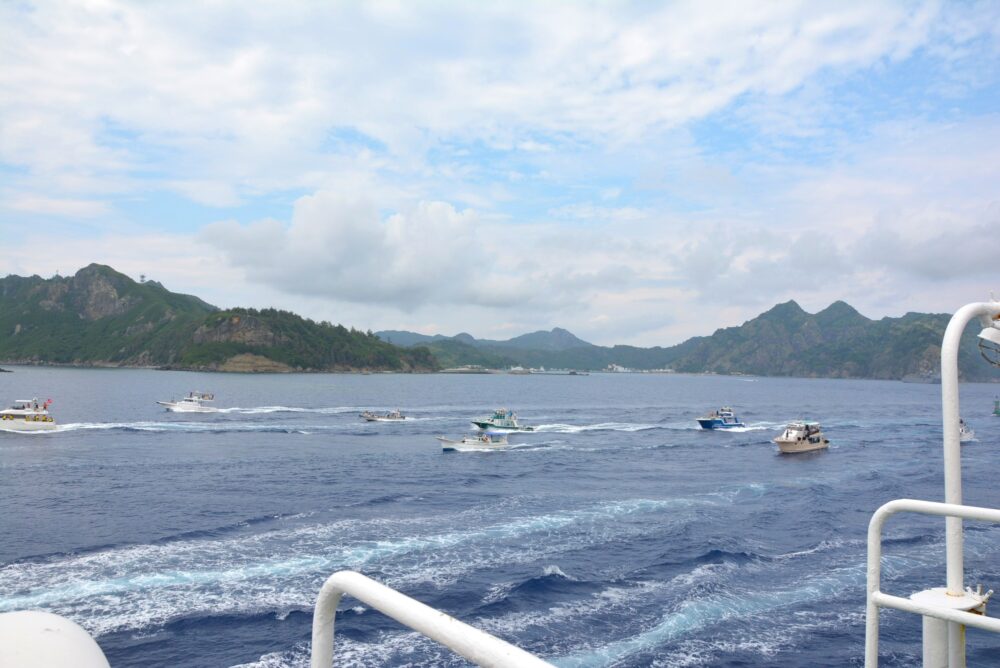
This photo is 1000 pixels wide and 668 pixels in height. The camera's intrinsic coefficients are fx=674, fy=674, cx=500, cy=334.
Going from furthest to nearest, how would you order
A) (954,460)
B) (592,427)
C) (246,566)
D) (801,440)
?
(592,427), (801,440), (246,566), (954,460)

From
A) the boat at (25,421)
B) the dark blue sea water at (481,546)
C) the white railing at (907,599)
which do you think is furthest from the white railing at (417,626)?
the boat at (25,421)

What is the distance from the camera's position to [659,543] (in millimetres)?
31953

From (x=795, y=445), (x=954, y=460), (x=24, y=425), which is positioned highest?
(x=954, y=460)

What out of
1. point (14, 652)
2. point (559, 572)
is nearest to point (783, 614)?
point (559, 572)

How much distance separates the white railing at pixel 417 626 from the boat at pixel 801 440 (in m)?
71.0

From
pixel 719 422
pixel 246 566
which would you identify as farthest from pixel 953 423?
pixel 719 422

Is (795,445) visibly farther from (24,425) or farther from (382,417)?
(24,425)

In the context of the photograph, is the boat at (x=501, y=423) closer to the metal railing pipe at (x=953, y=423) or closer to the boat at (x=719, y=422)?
the boat at (x=719, y=422)

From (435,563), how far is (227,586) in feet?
26.2

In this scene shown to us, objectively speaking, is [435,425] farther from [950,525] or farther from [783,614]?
[950,525]

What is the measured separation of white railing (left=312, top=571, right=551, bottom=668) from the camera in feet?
8.21

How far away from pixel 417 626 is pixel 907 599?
502 cm

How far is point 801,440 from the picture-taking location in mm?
68188

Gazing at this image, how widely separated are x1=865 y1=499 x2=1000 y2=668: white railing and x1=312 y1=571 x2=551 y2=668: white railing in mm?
4188
